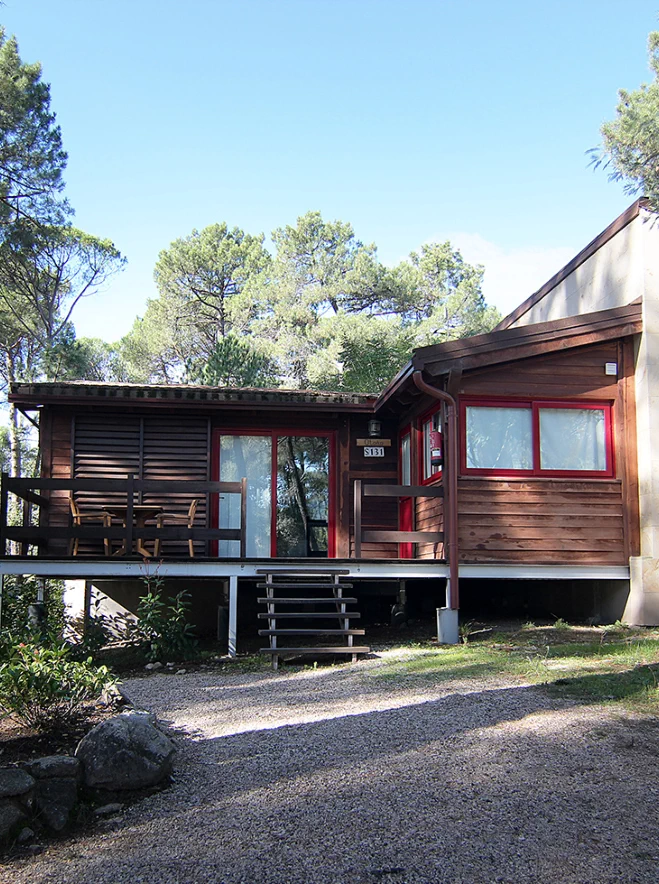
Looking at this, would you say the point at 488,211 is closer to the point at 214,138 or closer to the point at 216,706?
the point at 214,138

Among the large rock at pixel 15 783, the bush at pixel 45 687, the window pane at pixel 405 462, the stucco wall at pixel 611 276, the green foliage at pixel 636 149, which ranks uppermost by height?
the green foliage at pixel 636 149

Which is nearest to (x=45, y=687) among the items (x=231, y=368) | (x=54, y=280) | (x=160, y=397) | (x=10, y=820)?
(x=10, y=820)

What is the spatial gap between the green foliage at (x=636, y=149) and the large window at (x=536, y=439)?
2532 mm

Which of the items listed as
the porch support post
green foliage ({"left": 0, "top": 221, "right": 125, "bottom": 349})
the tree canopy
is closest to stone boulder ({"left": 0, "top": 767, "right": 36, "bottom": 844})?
the porch support post

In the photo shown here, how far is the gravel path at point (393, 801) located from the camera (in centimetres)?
327

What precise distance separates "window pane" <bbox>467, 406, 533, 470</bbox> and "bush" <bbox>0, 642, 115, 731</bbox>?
559cm

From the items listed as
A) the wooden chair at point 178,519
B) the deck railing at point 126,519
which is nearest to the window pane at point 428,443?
the deck railing at point 126,519

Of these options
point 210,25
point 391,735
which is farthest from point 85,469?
point 210,25

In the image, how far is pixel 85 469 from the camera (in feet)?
36.4

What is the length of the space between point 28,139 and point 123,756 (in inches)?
779

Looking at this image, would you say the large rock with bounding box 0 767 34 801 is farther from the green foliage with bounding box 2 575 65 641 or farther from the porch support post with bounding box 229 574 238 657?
the porch support post with bounding box 229 574 238 657

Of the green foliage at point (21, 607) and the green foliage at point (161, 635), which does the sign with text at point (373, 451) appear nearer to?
the green foliage at point (161, 635)

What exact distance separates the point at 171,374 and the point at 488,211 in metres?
13.3

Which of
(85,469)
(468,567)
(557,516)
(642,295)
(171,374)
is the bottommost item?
(468,567)
